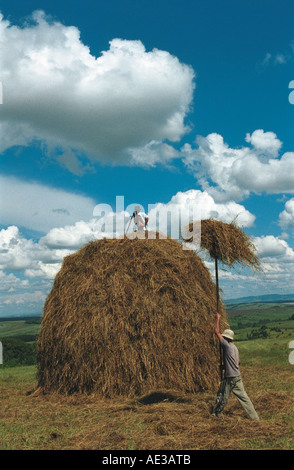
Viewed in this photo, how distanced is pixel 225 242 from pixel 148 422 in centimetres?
460

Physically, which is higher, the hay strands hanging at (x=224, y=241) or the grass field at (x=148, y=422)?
the hay strands hanging at (x=224, y=241)

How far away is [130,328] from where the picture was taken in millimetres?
10359

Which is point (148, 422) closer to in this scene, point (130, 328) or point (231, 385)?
point (231, 385)

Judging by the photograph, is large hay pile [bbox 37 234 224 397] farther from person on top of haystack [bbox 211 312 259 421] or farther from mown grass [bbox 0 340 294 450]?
person on top of haystack [bbox 211 312 259 421]

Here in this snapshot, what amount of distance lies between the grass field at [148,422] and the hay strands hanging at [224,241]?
3.39 m

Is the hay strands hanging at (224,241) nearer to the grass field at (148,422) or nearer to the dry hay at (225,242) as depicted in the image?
the dry hay at (225,242)

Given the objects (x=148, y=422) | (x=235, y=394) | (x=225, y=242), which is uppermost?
(x=225, y=242)

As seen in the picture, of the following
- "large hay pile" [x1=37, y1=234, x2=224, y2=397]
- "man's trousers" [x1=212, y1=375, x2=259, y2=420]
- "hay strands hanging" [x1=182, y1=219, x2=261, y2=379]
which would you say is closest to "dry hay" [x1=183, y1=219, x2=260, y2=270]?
"hay strands hanging" [x1=182, y1=219, x2=261, y2=379]

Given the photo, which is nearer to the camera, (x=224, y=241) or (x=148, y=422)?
(x=148, y=422)

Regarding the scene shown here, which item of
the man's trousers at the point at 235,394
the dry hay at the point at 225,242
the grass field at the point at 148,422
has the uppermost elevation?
the dry hay at the point at 225,242

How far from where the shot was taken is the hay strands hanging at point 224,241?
9680mm

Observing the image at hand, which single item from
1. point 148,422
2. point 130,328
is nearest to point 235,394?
point 148,422

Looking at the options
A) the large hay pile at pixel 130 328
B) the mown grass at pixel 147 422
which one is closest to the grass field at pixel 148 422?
the mown grass at pixel 147 422

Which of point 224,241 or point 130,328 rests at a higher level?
point 224,241
